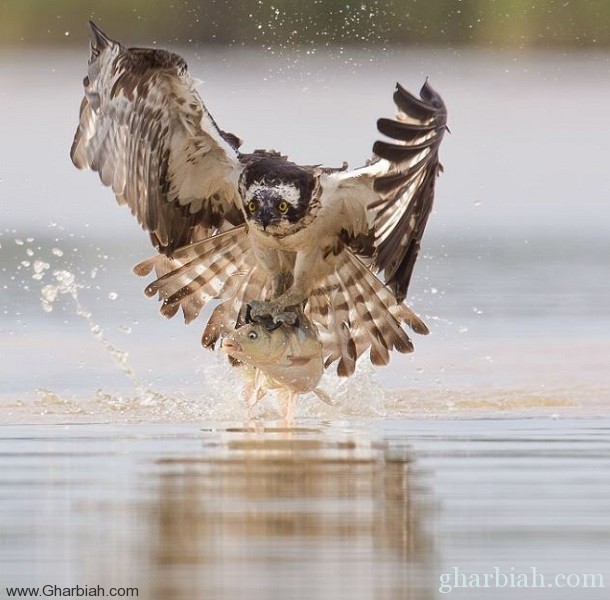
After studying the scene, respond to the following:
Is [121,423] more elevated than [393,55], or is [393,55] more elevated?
[393,55]

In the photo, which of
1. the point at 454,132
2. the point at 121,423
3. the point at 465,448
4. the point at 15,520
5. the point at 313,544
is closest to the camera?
the point at 313,544

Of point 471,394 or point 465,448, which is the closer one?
point 465,448

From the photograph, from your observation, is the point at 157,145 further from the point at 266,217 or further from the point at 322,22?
the point at 322,22

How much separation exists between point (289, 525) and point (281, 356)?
3421 mm

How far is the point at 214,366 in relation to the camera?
433 inches

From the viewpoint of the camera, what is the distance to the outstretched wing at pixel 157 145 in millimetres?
10219

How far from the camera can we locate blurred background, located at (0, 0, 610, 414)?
38.6 feet

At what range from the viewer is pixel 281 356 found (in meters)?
9.78

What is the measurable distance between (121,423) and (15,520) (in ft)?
9.98

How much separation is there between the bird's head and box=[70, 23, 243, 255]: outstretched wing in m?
0.53

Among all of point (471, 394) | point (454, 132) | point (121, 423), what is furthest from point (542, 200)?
point (121, 423)

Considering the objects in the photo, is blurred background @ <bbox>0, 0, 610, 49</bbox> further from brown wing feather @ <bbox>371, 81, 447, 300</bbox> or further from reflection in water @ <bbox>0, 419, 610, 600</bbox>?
reflection in water @ <bbox>0, 419, 610, 600</bbox>

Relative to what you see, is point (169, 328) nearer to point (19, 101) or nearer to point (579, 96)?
point (19, 101)

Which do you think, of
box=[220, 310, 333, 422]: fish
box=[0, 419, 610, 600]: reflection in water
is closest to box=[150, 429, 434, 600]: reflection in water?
box=[0, 419, 610, 600]: reflection in water
